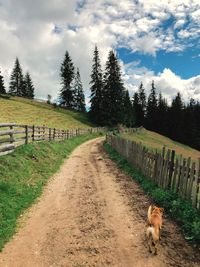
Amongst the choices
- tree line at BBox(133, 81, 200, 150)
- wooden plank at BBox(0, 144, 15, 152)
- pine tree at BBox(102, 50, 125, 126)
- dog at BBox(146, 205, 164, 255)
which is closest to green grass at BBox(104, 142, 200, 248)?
dog at BBox(146, 205, 164, 255)

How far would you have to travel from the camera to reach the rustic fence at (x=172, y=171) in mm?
9562

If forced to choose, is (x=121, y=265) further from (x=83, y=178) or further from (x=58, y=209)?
(x=83, y=178)

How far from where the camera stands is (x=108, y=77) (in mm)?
68875

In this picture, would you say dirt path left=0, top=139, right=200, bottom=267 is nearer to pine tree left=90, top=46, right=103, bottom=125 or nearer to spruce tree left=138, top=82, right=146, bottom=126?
pine tree left=90, top=46, right=103, bottom=125

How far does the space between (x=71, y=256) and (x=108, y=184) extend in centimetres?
715

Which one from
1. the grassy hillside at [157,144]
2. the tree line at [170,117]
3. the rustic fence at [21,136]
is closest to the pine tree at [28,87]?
the tree line at [170,117]

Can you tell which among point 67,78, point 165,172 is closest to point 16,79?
point 67,78

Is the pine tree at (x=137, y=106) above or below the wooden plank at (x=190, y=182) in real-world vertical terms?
above

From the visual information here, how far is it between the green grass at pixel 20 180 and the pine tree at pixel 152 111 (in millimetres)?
80882

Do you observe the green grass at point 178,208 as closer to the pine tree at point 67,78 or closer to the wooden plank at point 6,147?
the wooden plank at point 6,147

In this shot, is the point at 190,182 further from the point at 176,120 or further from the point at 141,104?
the point at 141,104

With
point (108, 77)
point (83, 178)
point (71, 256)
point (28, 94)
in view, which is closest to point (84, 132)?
point (108, 77)

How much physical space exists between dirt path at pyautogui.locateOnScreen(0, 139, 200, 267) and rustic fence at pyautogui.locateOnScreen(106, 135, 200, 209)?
104 cm

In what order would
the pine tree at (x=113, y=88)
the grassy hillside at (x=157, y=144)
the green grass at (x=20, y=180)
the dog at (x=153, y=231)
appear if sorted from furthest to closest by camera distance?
the pine tree at (x=113, y=88), the grassy hillside at (x=157, y=144), the green grass at (x=20, y=180), the dog at (x=153, y=231)
